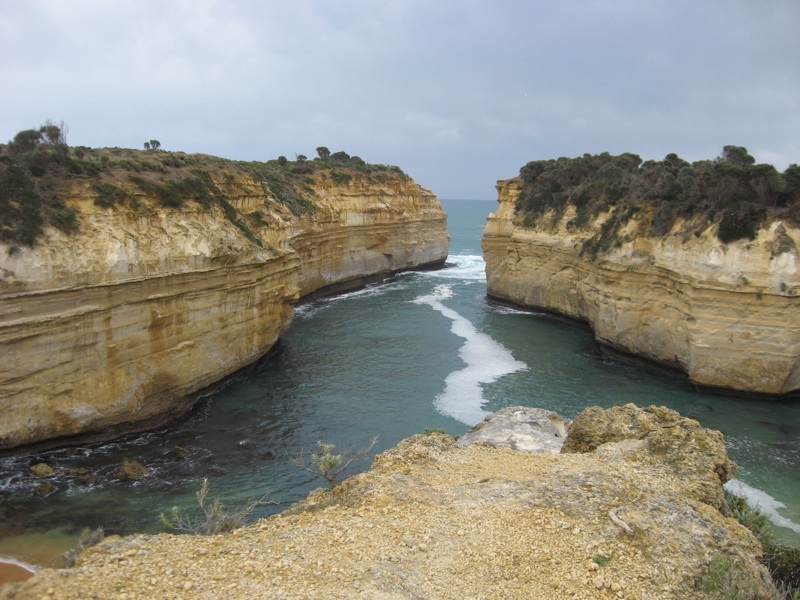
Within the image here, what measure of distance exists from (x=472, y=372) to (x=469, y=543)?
16918 millimetres

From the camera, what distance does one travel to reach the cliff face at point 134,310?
52.8ft

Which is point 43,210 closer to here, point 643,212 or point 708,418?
point 708,418

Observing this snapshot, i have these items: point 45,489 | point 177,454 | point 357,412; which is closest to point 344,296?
point 357,412

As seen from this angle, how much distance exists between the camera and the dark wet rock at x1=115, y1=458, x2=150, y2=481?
15562mm

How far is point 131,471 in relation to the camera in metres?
15.7

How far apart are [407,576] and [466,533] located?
53.6 inches

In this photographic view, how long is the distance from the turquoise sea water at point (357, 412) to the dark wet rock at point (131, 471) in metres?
0.26

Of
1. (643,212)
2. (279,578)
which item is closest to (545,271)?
(643,212)

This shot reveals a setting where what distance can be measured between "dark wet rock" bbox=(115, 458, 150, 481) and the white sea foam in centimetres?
1470

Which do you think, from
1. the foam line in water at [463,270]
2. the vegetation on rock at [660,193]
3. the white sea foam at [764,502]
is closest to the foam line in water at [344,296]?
the foam line in water at [463,270]

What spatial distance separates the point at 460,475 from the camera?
36.7 feet

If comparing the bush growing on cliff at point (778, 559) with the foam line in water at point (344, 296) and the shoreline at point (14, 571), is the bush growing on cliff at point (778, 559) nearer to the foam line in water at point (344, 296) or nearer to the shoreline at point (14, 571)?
the shoreline at point (14, 571)

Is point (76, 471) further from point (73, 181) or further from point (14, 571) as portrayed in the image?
point (73, 181)

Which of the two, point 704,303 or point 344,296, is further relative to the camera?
point 344,296
